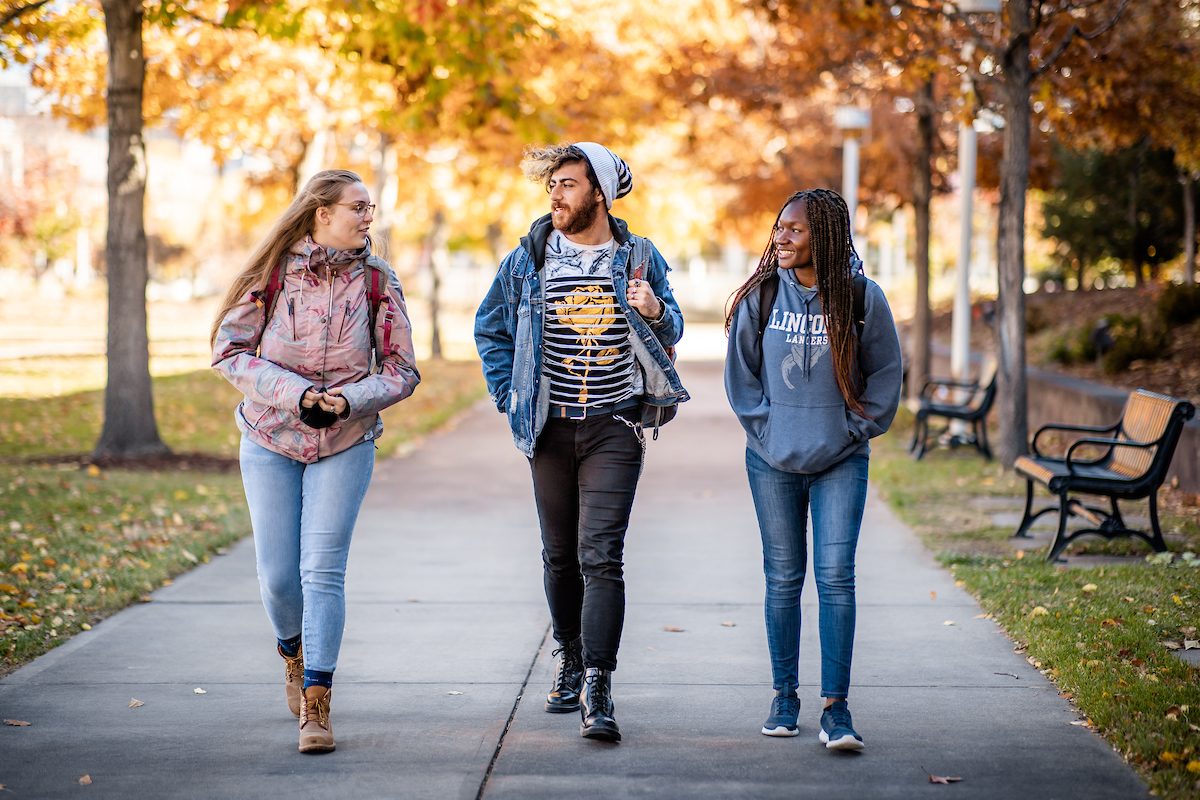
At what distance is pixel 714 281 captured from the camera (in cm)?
6931

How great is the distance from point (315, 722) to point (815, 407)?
6.40 ft

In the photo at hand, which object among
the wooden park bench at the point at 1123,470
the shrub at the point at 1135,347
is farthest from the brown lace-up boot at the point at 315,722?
the shrub at the point at 1135,347

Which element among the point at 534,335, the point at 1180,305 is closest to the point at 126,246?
the point at 534,335

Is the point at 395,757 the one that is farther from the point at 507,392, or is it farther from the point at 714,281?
the point at 714,281

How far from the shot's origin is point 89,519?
10078 mm

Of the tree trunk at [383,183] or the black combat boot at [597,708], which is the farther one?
the tree trunk at [383,183]

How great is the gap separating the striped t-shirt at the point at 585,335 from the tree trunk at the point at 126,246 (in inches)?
346

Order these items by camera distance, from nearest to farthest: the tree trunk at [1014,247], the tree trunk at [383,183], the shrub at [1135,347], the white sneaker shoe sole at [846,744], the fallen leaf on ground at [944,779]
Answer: the fallen leaf on ground at [944,779] → the white sneaker shoe sole at [846,744] → the tree trunk at [1014,247] → the shrub at [1135,347] → the tree trunk at [383,183]

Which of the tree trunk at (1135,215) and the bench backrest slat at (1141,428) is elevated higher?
the tree trunk at (1135,215)

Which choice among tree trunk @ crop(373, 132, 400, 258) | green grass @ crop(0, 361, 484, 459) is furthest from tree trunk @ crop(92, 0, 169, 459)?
tree trunk @ crop(373, 132, 400, 258)

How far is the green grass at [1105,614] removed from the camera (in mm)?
5113

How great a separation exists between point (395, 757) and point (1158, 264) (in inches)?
817

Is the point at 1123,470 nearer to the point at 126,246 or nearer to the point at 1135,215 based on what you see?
the point at 126,246

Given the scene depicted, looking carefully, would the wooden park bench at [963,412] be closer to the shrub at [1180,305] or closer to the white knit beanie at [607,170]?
the shrub at [1180,305]
